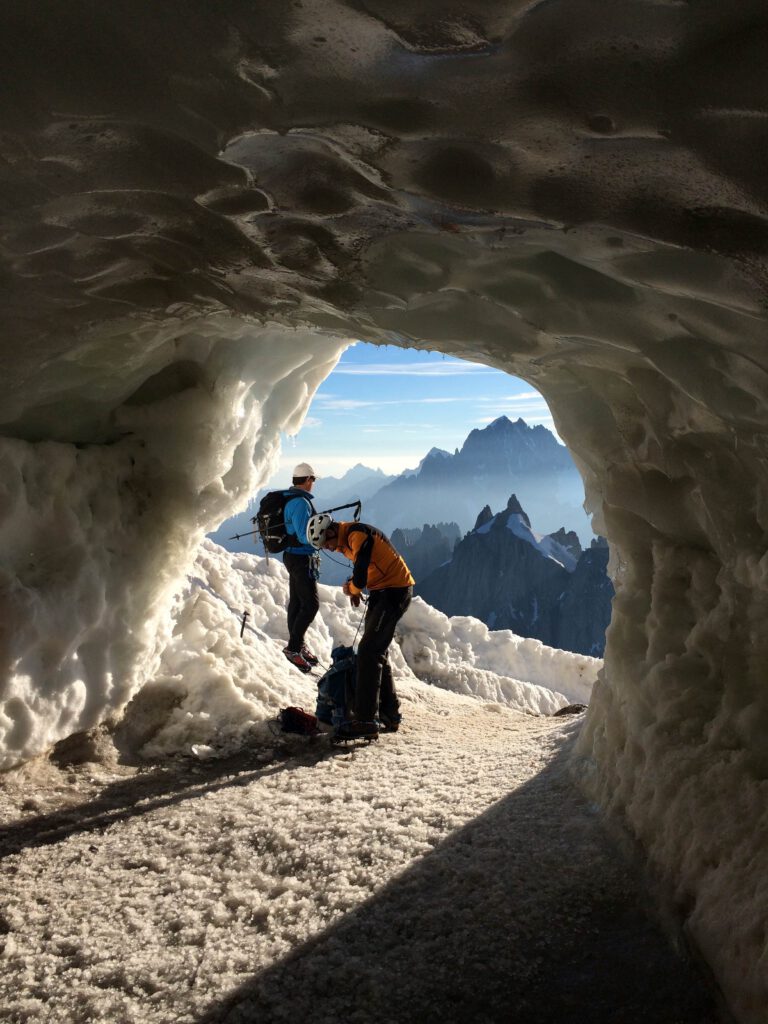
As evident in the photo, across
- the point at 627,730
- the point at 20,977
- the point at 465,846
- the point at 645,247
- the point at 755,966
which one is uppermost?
the point at 645,247

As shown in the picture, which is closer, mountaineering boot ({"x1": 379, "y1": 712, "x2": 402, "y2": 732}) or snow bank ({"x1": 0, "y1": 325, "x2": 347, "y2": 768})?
snow bank ({"x1": 0, "y1": 325, "x2": 347, "y2": 768})

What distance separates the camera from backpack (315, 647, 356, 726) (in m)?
5.58

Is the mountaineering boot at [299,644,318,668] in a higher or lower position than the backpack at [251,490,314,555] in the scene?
lower

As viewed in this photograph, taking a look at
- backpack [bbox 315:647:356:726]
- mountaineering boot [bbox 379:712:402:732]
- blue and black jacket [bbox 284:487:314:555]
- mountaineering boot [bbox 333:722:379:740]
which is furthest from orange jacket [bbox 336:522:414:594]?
blue and black jacket [bbox 284:487:314:555]

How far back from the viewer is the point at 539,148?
1774mm

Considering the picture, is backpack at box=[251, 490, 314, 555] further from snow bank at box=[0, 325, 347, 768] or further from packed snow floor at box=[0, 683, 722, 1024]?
packed snow floor at box=[0, 683, 722, 1024]

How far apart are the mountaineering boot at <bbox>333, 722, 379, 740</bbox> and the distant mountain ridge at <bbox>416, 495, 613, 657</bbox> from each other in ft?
134

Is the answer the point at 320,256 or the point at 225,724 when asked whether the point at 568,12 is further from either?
the point at 225,724

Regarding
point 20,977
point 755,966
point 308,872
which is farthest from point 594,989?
point 20,977

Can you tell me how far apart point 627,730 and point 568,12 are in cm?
317

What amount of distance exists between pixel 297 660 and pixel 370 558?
270 cm

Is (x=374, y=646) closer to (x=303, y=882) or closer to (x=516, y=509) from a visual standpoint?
(x=303, y=882)

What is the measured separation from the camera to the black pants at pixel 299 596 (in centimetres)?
722

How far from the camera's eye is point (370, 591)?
18.2 ft
